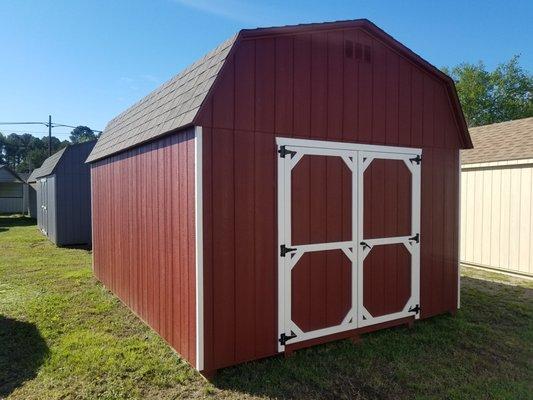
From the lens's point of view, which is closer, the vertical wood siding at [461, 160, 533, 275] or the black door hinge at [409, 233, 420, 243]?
the black door hinge at [409, 233, 420, 243]

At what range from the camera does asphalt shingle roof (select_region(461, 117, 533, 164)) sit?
820 centimetres

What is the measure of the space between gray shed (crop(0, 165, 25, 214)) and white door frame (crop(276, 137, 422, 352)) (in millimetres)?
26499

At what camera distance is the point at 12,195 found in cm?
2619

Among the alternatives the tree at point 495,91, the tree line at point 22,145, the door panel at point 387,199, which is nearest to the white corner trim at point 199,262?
the door panel at point 387,199

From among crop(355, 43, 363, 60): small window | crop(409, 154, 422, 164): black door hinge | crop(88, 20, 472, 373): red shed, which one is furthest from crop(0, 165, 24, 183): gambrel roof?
crop(409, 154, 422, 164): black door hinge

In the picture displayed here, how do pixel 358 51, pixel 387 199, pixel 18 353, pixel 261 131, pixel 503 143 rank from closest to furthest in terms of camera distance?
1. pixel 261 131
2. pixel 18 353
3. pixel 358 51
4. pixel 387 199
5. pixel 503 143

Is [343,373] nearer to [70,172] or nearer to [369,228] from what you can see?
[369,228]

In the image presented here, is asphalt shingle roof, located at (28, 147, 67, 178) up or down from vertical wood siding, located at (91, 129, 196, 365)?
up

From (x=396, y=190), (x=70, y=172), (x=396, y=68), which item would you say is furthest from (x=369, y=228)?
(x=70, y=172)

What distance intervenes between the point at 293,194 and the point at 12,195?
93.5 feet

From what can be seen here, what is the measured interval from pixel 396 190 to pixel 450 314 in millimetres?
2117

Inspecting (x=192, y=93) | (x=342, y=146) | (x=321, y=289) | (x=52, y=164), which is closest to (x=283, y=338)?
(x=321, y=289)

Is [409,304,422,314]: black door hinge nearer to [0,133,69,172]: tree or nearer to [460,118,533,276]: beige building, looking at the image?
[460,118,533,276]: beige building

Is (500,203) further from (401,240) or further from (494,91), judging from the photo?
→ (494,91)
